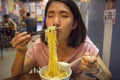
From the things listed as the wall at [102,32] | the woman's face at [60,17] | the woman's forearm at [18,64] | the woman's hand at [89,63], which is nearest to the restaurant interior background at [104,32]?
the wall at [102,32]

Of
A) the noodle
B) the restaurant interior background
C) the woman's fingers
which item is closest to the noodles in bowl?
the noodle

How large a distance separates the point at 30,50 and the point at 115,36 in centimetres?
139

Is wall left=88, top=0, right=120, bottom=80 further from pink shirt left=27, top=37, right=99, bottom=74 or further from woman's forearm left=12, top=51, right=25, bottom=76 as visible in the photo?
woman's forearm left=12, top=51, right=25, bottom=76

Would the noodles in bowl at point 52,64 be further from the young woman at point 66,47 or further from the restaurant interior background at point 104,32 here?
the restaurant interior background at point 104,32

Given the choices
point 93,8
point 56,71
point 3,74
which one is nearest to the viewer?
point 56,71

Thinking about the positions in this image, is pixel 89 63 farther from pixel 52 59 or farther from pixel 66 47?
pixel 66 47

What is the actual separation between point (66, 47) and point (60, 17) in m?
0.33

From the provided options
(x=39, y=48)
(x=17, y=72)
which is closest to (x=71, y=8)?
(x=39, y=48)

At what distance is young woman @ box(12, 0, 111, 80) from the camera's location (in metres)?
1.04

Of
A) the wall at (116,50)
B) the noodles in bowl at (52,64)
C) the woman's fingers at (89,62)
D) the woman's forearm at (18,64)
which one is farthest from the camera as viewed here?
the wall at (116,50)

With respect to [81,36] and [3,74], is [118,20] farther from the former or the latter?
[3,74]

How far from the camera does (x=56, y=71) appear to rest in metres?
1.09

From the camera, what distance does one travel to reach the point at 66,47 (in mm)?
1447

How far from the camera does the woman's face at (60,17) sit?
120 cm
